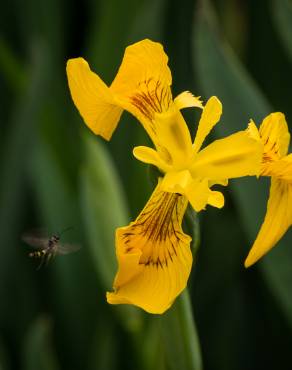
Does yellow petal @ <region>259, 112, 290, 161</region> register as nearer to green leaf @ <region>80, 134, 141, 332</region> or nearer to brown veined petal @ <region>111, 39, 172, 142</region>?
brown veined petal @ <region>111, 39, 172, 142</region>

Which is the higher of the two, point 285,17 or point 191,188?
point 285,17

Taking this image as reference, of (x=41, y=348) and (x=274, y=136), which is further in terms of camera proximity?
(x=41, y=348)

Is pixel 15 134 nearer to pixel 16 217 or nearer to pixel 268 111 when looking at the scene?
pixel 16 217

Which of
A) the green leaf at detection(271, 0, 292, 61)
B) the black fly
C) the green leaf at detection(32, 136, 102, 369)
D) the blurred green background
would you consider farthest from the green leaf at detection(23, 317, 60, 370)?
the green leaf at detection(271, 0, 292, 61)

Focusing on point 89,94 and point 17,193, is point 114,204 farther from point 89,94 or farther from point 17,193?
point 89,94

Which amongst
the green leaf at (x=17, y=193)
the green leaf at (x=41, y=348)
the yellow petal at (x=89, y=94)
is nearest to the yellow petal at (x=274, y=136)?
the yellow petal at (x=89, y=94)

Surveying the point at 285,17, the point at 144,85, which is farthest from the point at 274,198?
the point at 285,17
